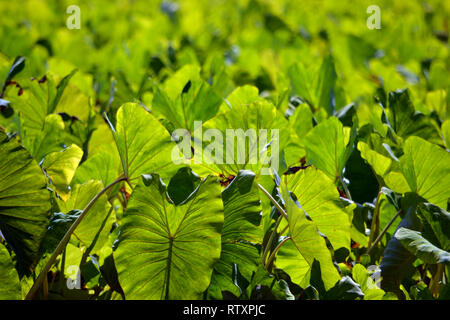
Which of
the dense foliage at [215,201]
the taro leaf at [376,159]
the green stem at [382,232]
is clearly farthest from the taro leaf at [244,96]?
the green stem at [382,232]

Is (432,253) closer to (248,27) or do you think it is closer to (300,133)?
(300,133)

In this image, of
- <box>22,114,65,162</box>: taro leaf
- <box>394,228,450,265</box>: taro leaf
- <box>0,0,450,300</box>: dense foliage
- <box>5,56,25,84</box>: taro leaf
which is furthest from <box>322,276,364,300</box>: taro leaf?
<box>5,56,25,84</box>: taro leaf

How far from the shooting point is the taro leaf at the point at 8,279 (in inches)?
31.2

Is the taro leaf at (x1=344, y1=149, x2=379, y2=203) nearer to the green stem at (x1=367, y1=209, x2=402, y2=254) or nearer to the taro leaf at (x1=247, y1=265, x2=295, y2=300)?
the green stem at (x1=367, y1=209, x2=402, y2=254)

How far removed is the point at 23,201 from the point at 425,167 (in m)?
0.72

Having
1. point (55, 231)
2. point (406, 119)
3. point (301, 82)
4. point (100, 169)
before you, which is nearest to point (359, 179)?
point (406, 119)

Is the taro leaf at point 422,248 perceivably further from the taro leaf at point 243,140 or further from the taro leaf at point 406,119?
the taro leaf at point 406,119

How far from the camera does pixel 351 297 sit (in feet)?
2.70

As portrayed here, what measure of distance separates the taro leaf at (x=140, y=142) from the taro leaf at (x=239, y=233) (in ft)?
0.46

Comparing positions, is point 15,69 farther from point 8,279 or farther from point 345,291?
point 345,291

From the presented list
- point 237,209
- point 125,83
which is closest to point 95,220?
point 237,209

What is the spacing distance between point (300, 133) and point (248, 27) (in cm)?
210

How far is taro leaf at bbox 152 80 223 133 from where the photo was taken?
1.18 metres

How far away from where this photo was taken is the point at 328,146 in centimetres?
107
